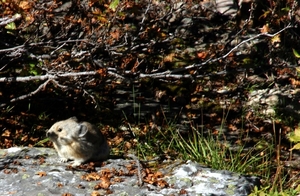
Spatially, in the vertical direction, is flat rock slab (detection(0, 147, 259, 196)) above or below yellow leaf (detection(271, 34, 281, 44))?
below

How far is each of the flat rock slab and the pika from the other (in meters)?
0.09

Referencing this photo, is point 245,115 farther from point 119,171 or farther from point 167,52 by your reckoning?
point 119,171

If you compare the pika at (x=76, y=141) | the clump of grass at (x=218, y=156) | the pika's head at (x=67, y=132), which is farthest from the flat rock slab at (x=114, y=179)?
the clump of grass at (x=218, y=156)

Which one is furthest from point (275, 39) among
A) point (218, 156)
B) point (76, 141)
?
point (76, 141)

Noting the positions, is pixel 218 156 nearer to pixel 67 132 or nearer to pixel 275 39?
pixel 67 132

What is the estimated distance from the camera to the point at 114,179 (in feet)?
16.6

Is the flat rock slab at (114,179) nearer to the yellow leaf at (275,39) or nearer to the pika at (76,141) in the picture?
the pika at (76,141)

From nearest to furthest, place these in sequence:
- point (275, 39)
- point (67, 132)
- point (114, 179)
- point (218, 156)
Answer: point (114, 179)
point (67, 132)
point (218, 156)
point (275, 39)

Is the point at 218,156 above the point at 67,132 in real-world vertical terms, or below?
below

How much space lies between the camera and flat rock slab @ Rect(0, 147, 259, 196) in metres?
4.91

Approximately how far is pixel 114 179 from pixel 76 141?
49 centimetres

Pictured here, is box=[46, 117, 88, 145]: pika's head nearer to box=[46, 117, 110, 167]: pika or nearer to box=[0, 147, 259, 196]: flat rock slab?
box=[46, 117, 110, 167]: pika

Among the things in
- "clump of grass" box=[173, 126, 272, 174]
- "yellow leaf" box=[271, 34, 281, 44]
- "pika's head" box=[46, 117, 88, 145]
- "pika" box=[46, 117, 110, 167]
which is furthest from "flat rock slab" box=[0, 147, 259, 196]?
"yellow leaf" box=[271, 34, 281, 44]

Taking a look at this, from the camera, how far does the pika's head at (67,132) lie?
5199 mm
